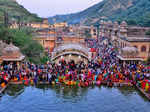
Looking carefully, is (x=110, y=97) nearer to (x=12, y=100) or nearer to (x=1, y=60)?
(x=12, y=100)

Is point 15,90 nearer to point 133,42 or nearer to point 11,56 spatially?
point 11,56

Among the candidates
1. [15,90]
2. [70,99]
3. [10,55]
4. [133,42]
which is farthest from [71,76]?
[133,42]

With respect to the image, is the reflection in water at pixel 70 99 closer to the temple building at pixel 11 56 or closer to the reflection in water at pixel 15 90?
the reflection in water at pixel 15 90

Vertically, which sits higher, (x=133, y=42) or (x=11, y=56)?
(x=133, y=42)

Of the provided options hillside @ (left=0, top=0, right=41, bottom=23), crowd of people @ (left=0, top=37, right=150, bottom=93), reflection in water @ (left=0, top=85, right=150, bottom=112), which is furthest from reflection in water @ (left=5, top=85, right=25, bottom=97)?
hillside @ (left=0, top=0, right=41, bottom=23)

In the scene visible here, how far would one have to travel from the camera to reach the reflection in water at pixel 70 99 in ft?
52.4

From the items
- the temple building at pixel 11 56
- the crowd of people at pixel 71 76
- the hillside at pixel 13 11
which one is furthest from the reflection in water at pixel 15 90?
the hillside at pixel 13 11

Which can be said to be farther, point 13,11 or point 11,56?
point 13,11

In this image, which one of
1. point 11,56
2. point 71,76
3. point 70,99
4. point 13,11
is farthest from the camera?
point 13,11

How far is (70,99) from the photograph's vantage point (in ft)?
57.8

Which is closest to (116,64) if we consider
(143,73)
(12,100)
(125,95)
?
(143,73)

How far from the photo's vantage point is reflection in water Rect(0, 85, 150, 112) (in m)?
16.0

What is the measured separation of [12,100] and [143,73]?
1112 centimetres

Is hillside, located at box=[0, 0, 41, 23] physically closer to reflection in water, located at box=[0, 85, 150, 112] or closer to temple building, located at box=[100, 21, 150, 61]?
temple building, located at box=[100, 21, 150, 61]
